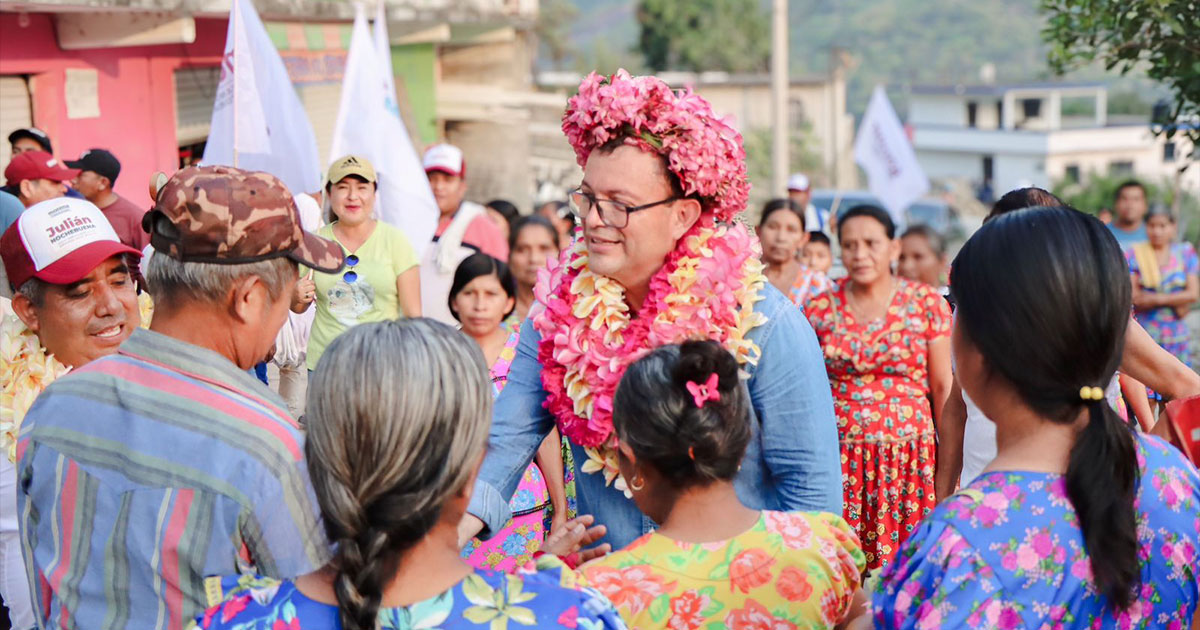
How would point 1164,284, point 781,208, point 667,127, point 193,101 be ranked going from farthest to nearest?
1. point 193,101
2. point 1164,284
3. point 781,208
4. point 667,127

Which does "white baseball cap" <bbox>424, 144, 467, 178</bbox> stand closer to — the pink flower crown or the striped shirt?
the pink flower crown

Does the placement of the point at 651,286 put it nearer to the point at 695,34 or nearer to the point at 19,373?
the point at 19,373

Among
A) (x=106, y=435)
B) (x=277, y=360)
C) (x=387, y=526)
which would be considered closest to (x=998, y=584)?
(x=387, y=526)

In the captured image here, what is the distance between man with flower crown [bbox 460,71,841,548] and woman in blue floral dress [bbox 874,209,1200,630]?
767 millimetres

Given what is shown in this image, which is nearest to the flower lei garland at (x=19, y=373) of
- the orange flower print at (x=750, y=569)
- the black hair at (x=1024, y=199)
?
the orange flower print at (x=750, y=569)

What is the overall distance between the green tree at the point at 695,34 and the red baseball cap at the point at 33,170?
123 feet

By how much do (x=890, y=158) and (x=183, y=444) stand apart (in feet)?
43.9

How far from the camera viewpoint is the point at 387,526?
1.99m

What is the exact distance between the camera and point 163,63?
32.6ft

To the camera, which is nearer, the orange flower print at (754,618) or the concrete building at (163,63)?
the orange flower print at (754,618)

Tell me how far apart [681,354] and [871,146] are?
13.0m

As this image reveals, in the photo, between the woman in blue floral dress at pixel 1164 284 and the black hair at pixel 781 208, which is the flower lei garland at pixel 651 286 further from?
the woman in blue floral dress at pixel 1164 284

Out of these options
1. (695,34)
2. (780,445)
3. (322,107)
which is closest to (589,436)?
(780,445)

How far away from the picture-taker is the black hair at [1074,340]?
2.13 metres
